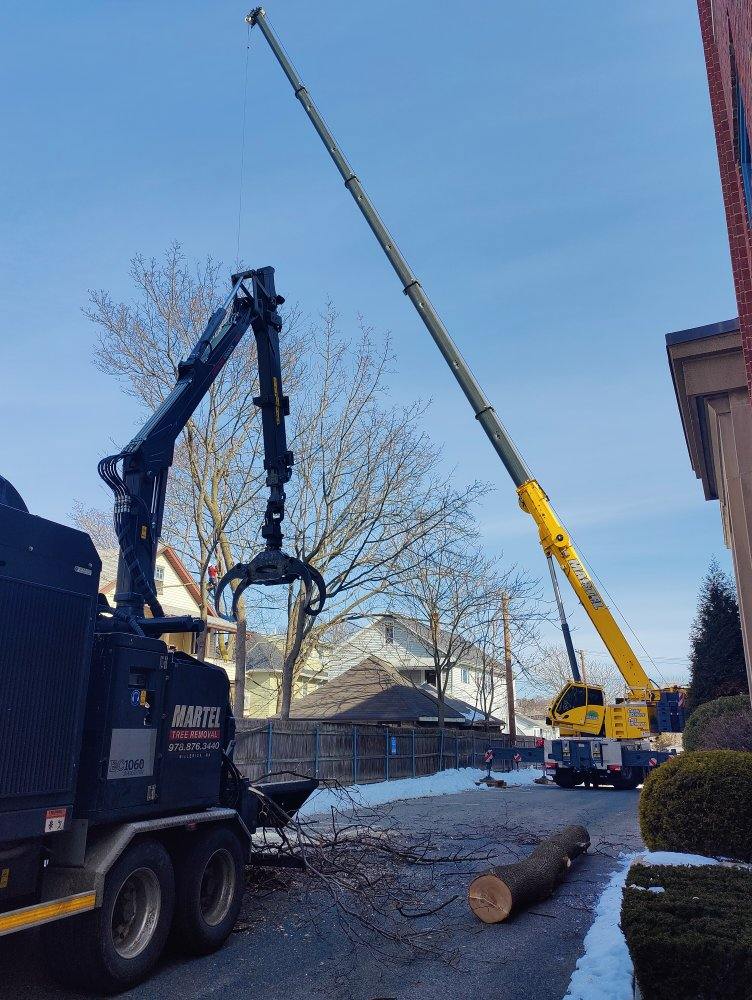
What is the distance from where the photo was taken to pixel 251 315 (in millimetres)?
9734

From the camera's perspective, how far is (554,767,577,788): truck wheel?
2523 centimetres

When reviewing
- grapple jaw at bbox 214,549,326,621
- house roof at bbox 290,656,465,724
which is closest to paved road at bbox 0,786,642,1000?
grapple jaw at bbox 214,549,326,621

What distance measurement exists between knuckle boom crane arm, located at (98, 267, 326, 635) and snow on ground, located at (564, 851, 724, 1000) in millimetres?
3972

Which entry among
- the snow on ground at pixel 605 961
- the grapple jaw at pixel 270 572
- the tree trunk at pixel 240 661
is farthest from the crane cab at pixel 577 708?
the grapple jaw at pixel 270 572

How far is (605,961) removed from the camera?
5777mm

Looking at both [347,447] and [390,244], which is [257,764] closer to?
[347,447]

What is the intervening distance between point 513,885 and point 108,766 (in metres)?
3.95

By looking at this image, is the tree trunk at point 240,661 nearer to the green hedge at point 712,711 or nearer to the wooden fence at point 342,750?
the wooden fence at point 342,750

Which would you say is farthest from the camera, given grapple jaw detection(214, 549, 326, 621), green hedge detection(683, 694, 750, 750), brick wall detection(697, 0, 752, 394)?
green hedge detection(683, 694, 750, 750)

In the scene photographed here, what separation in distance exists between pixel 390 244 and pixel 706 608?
557 inches

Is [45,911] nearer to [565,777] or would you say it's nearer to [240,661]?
[240,661]

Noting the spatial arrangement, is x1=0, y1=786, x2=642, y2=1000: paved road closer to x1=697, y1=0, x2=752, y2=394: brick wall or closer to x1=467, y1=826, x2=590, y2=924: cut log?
x1=467, y1=826, x2=590, y2=924: cut log

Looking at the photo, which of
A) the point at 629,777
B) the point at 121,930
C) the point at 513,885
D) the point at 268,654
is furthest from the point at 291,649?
the point at 121,930

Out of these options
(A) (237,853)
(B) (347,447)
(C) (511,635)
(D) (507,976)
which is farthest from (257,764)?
(C) (511,635)
